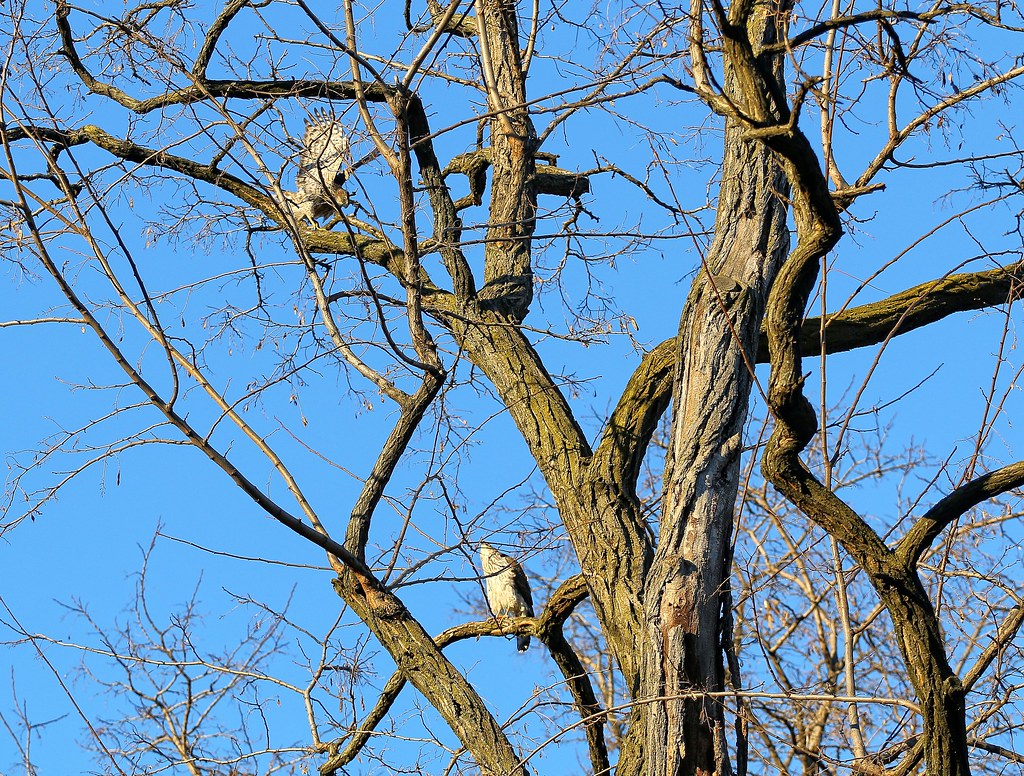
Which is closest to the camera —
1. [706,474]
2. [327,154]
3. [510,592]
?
[706,474]

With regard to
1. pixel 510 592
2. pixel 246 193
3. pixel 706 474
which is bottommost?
pixel 706 474

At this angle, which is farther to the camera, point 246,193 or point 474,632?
point 246,193

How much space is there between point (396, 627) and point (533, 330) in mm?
1394

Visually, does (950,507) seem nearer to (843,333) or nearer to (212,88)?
(843,333)

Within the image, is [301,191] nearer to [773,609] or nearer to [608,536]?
[608,536]

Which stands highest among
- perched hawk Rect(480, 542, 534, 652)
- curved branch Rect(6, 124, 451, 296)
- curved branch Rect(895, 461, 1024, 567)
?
curved branch Rect(6, 124, 451, 296)

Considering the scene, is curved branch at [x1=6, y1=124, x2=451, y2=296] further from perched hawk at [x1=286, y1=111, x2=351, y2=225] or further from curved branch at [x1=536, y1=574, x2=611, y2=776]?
curved branch at [x1=536, y1=574, x2=611, y2=776]

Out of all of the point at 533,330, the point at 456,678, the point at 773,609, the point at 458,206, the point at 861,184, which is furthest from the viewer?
the point at 773,609

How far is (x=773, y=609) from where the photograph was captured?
8422 mm

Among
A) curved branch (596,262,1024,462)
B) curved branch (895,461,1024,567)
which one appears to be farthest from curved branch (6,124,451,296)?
curved branch (895,461,1024,567)

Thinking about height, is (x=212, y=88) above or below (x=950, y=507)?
above

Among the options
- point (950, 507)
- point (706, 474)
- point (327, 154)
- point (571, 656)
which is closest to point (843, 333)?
point (706, 474)

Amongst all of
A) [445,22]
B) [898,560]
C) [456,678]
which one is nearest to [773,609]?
[456,678]

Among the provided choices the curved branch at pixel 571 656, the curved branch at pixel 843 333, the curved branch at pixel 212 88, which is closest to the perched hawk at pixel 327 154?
the curved branch at pixel 212 88
